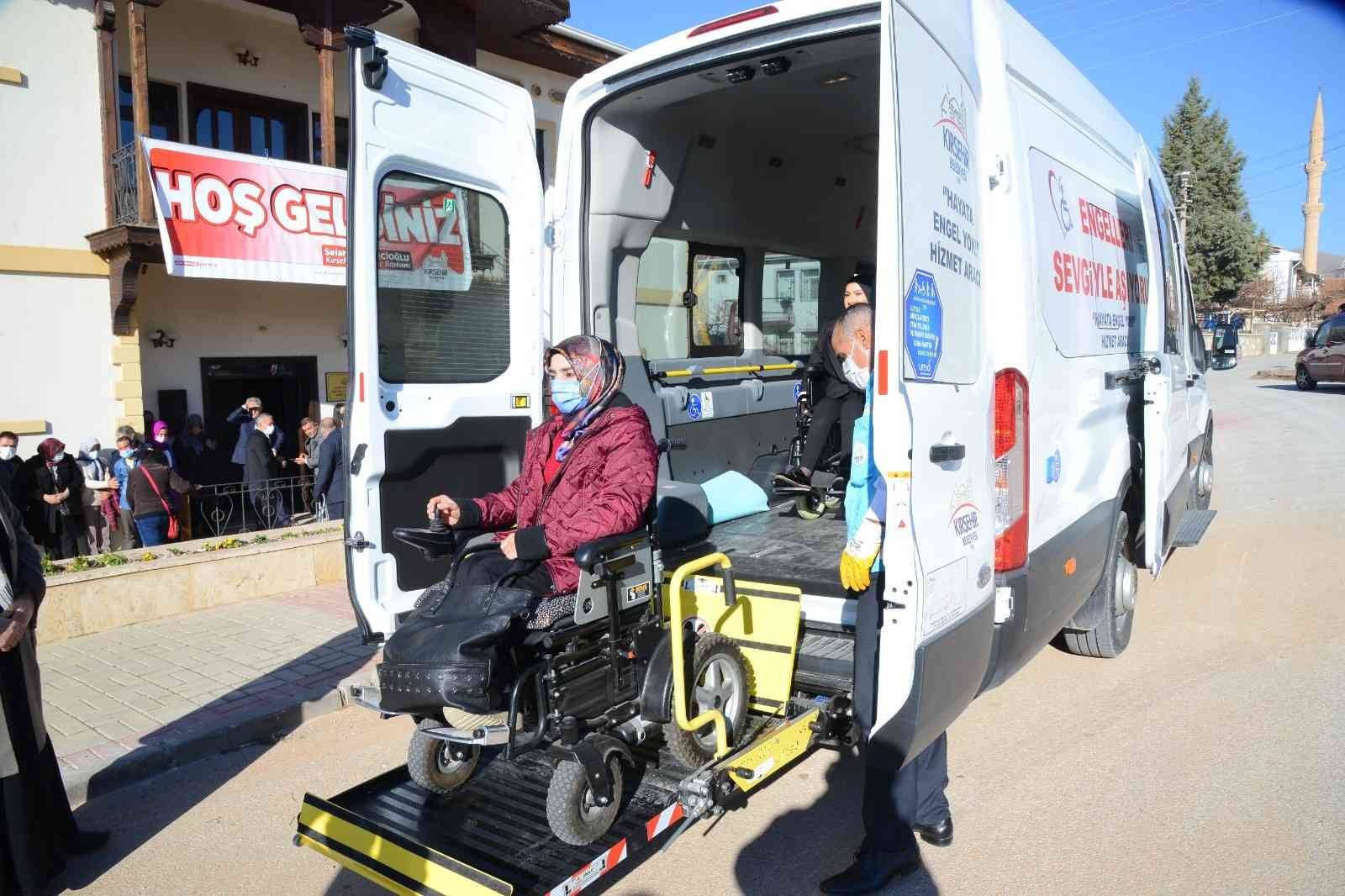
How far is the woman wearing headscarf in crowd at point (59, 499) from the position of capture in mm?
8688

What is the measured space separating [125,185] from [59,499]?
12.5 feet

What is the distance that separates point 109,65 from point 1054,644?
11124 mm

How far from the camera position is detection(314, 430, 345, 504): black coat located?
8953 millimetres

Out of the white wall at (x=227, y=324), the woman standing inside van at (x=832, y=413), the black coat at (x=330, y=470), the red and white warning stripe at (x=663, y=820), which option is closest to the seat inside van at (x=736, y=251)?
the woman standing inside van at (x=832, y=413)

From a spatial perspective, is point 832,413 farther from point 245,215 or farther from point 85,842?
point 245,215

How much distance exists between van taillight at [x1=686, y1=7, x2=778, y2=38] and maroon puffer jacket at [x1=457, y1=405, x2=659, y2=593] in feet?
5.21

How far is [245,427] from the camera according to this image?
11188mm

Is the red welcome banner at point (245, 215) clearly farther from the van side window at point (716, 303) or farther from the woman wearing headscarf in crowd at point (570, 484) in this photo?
the woman wearing headscarf in crowd at point (570, 484)

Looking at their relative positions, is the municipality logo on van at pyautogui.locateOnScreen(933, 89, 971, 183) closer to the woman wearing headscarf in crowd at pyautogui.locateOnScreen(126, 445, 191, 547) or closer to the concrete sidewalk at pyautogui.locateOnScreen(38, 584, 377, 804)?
the concrete sidewalk at pyautogui.locateOnScreen(38, 584, 377, 804)

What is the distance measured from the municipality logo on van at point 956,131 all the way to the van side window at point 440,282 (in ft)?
7.33

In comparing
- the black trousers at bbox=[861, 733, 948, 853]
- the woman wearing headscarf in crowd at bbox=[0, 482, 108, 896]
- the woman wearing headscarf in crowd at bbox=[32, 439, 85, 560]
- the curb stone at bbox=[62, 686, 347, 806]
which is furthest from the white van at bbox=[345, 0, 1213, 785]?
the woman wearing headscarf in crowd at bbox=[32, 439, 85, 560]

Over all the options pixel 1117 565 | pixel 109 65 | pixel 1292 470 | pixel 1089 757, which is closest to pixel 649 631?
pixel 1089 757

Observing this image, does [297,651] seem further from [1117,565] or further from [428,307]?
[1117,565]

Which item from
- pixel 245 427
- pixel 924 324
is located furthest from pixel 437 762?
pixel 245 427
